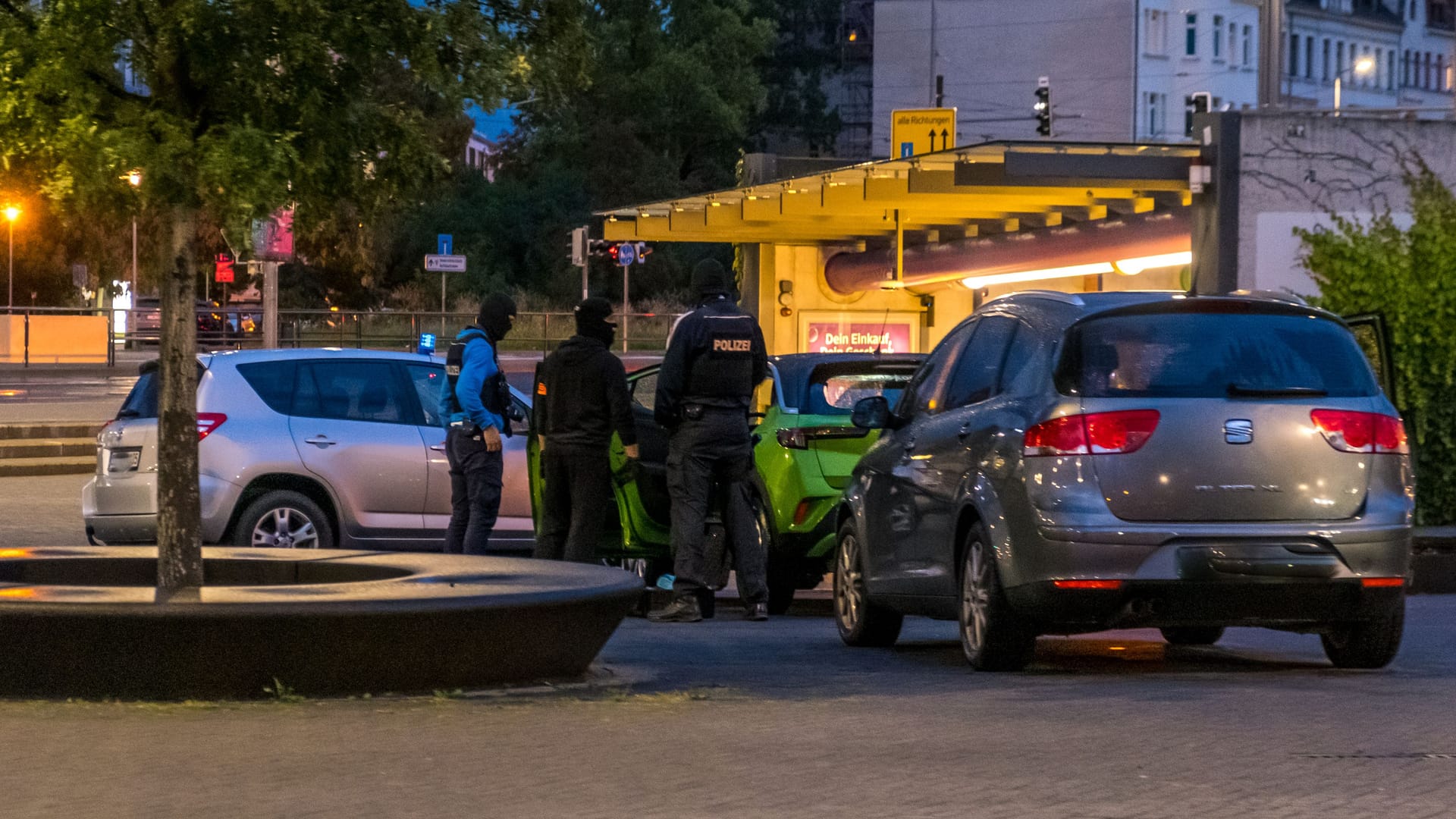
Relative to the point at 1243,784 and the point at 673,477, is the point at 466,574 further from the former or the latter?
the point at 1243,784

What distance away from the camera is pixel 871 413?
1073cm

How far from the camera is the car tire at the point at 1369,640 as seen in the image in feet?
31.3

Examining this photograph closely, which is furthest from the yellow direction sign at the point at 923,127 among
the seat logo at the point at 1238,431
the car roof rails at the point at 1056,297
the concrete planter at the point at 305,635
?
the concrete planter at the point at 305,635

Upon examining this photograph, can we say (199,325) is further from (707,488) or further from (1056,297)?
(1056,297)

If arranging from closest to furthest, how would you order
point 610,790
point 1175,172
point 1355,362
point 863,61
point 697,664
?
1. point 610,790
2. point 1355,362
3. point 697,664
4. point 1175,172
5. point 863,61

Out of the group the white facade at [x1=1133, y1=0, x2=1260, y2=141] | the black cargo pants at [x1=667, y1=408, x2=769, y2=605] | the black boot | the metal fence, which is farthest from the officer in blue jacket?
the white facade at [x1=1133, y1=0, x2=1260, y2=141]

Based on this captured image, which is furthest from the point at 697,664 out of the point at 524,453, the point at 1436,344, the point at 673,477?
the point at 1436,344

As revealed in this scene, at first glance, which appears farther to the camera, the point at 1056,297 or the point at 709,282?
the point at 709,282

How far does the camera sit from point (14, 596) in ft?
26.3

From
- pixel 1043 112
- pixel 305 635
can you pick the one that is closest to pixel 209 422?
pixel 305 635

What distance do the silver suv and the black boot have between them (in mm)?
2950

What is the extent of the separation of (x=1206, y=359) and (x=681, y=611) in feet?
13.5

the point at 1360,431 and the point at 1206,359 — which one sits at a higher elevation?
the point at 1206,359

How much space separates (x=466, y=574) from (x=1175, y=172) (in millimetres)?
12868
